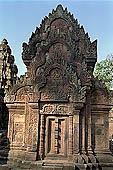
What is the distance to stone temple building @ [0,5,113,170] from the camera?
8227 mm

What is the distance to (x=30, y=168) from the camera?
7.73 meters

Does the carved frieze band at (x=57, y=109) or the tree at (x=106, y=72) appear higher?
the tree at (x=106, y=72)

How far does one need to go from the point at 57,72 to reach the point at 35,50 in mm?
2124

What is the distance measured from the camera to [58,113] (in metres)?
8.51

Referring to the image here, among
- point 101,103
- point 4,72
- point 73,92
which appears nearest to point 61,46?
point 73,92

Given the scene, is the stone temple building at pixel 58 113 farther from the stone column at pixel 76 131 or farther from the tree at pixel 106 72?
the tree at pixel 106 72

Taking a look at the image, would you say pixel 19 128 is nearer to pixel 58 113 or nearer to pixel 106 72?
pixel 58 113

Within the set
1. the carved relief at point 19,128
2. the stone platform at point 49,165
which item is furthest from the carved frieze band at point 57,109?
the stone platform at point 49,165

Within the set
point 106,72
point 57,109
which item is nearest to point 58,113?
point 57,109

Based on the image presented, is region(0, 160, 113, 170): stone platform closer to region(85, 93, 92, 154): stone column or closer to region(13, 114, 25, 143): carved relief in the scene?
region(85, 93, 92, 154): stone column

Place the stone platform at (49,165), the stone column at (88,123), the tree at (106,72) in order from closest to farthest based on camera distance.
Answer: the stone platform at (49,165) → the stone column at (88,123) → the tree at (106,72)

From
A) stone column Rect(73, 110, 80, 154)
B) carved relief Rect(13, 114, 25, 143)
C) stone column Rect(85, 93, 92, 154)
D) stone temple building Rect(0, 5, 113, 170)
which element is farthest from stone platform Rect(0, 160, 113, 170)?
carved relief Rect(13, 114, 25, 143)

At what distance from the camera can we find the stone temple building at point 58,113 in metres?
8.23

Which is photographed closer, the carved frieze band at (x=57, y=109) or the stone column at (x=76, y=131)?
the stone column at (x=76, y=131)
